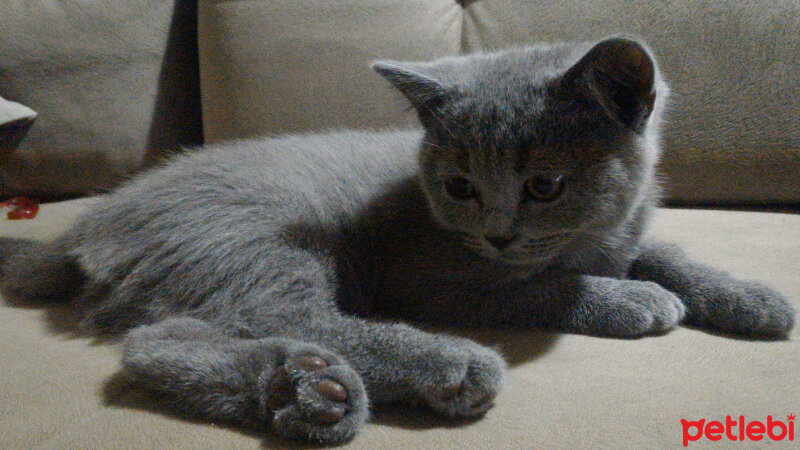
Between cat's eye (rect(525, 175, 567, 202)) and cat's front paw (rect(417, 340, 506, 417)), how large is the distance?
0.93 ft

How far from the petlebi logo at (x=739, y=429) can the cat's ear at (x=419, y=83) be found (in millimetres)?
594

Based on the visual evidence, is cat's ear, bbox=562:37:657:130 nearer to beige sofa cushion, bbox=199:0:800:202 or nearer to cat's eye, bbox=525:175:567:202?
cat's eye, bbox=525:175:567:202

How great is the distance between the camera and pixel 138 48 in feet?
5.92

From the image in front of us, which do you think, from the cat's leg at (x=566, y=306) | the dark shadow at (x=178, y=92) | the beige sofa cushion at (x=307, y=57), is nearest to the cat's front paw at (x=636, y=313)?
the cat's leg at (x=566, y=306)

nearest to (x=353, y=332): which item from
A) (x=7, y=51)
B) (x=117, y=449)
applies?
(x=117, y=449)

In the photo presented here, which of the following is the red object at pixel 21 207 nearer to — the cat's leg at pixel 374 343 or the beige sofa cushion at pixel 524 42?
the beige sofa cushion at pixel 524 42

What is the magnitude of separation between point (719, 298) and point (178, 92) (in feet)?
5.14

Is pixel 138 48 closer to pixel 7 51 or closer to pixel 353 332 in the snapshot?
pixel 7 51

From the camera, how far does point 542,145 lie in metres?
0.91

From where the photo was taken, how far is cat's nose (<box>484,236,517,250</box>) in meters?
0.96

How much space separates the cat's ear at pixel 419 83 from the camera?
1005 mm

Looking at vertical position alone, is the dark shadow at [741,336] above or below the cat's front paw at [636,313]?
below

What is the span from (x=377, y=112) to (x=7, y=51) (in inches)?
41.2

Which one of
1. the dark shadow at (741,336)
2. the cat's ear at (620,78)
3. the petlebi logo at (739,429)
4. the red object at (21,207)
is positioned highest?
the cat's ear at (620,78)
